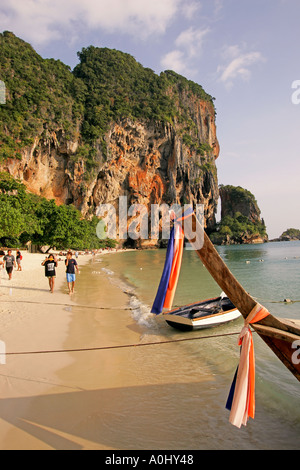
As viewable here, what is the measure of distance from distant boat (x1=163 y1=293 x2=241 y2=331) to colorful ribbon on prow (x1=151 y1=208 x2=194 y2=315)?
448cm

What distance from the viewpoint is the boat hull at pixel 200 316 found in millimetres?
7832

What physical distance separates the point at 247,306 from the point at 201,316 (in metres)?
5.23

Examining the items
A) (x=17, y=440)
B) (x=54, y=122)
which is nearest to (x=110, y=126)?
(x=54, y=122)

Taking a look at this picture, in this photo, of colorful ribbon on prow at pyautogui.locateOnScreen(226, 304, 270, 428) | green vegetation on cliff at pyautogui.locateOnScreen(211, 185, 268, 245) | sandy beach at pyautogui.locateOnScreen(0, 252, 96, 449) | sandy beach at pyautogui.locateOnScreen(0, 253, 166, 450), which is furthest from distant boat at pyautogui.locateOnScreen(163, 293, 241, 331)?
green vegetation on cliff at pyautogui.locateOnScreen(211, 185, 268, 245)

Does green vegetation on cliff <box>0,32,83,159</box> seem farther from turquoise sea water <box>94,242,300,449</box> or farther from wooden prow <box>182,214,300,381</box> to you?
wooden prow <box>182,214,300,381</box>

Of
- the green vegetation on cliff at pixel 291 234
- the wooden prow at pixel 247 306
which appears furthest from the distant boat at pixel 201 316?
the green vegetation on cliff at pixel 291 234

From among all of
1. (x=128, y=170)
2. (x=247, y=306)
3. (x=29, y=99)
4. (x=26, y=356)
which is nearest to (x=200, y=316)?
(x=26, y=356)

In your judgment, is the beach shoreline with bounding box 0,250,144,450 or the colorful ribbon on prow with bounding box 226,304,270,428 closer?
the colorful ribbon on prow with bounding box 226,304,270,428

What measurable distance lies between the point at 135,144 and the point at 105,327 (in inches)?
2670

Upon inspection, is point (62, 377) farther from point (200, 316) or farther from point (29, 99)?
point (29, 99)

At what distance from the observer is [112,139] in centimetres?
6550

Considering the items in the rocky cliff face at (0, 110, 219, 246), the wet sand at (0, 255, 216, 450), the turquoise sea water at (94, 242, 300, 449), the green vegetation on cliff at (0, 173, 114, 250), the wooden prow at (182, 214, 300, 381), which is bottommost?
the turquoise sea water at (94, 242, 300, 449)

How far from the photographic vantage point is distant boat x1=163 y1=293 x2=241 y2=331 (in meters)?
7.83

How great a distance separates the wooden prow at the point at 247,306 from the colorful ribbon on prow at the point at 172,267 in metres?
0.17
